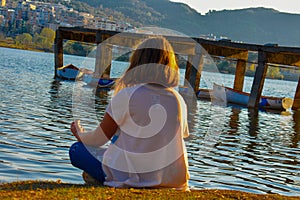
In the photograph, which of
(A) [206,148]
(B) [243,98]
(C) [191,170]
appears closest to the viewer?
(C) [191,170]

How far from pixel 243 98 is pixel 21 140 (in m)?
22.1

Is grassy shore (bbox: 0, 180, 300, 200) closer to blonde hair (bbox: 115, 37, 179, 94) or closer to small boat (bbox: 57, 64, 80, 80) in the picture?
blonde hair (bbox: 115, 37, 179, 94)

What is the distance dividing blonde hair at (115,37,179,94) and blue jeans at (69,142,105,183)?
3.09 ft

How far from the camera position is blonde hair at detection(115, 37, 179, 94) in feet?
19.1

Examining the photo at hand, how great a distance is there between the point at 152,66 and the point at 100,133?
975mm

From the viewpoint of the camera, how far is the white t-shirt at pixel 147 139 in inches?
228

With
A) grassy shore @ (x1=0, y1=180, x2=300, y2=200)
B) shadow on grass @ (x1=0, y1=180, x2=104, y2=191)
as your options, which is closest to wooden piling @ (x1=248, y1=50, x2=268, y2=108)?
grassy shore @ (x1=0, y1=180, x2=300, y2=200)

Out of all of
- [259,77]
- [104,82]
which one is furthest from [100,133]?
[104,82]

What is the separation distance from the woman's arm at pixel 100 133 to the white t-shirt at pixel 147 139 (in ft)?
0.28

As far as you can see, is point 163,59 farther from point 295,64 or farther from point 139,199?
point 295,64

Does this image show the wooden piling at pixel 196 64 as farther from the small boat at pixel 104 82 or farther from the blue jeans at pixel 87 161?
the blue jeans at pixel 87 161

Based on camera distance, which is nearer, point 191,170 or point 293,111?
point 191,170

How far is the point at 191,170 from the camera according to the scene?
10.3m

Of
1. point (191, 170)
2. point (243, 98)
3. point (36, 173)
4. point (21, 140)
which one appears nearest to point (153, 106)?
point (36, 173)
